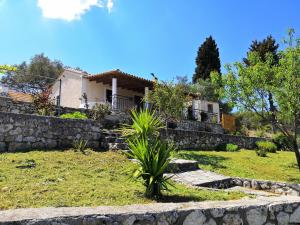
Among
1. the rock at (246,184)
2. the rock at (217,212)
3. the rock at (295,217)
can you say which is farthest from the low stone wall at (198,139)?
the rock at (217,212)

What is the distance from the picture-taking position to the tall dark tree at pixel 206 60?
1524 inches

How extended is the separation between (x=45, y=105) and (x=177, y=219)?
11060 millimetres

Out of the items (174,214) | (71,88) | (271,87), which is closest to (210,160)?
(271,87)

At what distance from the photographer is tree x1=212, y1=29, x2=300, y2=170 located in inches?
477

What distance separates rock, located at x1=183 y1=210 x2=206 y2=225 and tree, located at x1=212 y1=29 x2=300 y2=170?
8.38m

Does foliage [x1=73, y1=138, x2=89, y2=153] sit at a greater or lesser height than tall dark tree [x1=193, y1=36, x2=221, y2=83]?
lesser

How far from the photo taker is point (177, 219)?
15.0 ft

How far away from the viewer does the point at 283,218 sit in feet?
18.3

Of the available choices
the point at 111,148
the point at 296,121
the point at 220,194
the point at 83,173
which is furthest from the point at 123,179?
the point at 296,121

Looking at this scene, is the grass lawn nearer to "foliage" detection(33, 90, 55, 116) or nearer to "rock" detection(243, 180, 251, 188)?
"rock" detection(243, 180, 251, 188)

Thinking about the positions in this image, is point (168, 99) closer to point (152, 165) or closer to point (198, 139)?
point (198, 139)

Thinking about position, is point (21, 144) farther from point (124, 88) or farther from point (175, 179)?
point (124, 88)

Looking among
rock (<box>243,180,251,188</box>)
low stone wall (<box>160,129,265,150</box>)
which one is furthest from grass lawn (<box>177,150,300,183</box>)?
low stone wall (<box>160,129,265,150</box>)

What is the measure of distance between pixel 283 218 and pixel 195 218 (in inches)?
69.8
